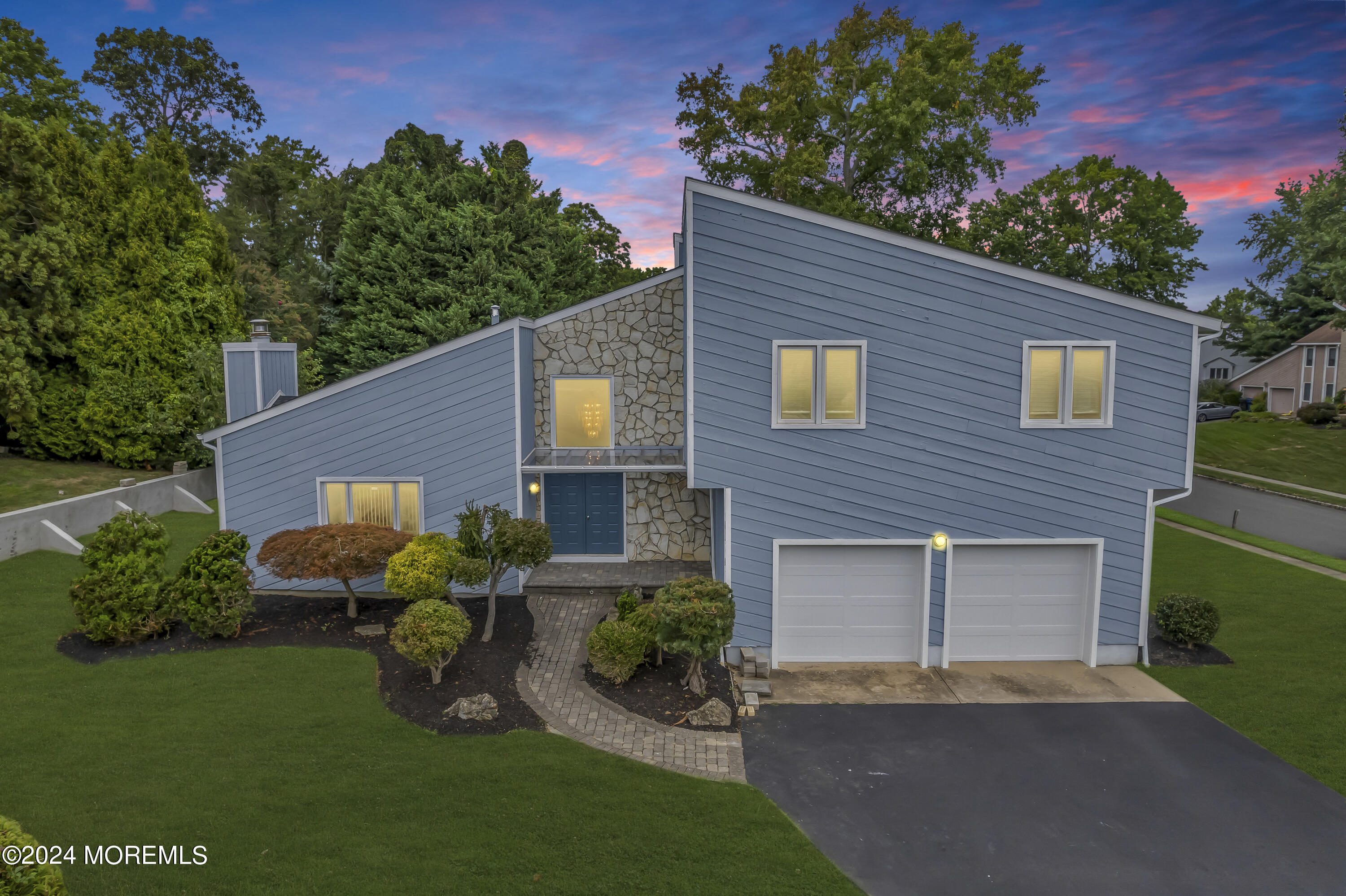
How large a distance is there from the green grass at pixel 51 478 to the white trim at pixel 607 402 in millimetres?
13056

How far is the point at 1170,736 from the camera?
336 inches

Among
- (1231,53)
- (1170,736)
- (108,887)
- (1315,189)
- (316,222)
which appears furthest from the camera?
(1315,189)

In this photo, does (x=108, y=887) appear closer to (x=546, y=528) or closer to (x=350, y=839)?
(x=350, y=839)

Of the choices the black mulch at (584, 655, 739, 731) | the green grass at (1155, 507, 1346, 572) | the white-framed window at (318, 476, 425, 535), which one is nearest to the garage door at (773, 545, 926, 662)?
the black mulch at (584, 655, 739, 731)

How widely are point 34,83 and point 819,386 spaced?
30.5m

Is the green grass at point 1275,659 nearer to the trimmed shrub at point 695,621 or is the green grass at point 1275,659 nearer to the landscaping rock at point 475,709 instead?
the trimmed shrub at point 695,621

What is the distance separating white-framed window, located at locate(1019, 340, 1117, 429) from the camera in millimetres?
10266

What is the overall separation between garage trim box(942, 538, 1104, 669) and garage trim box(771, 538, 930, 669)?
0.71 feet

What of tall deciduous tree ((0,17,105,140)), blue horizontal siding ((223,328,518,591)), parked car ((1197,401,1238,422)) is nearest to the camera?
blue horizontal siding ((223,328,518,591))

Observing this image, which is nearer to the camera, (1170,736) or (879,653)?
(1170,736)

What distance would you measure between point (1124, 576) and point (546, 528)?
9130 mm

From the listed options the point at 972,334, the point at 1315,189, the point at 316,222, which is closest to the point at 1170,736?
the point at 972,334

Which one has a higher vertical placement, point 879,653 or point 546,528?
point 546,528

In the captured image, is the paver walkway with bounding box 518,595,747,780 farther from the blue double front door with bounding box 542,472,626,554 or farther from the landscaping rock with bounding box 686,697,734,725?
the blue double front door with bounding box 542,472,626,554
